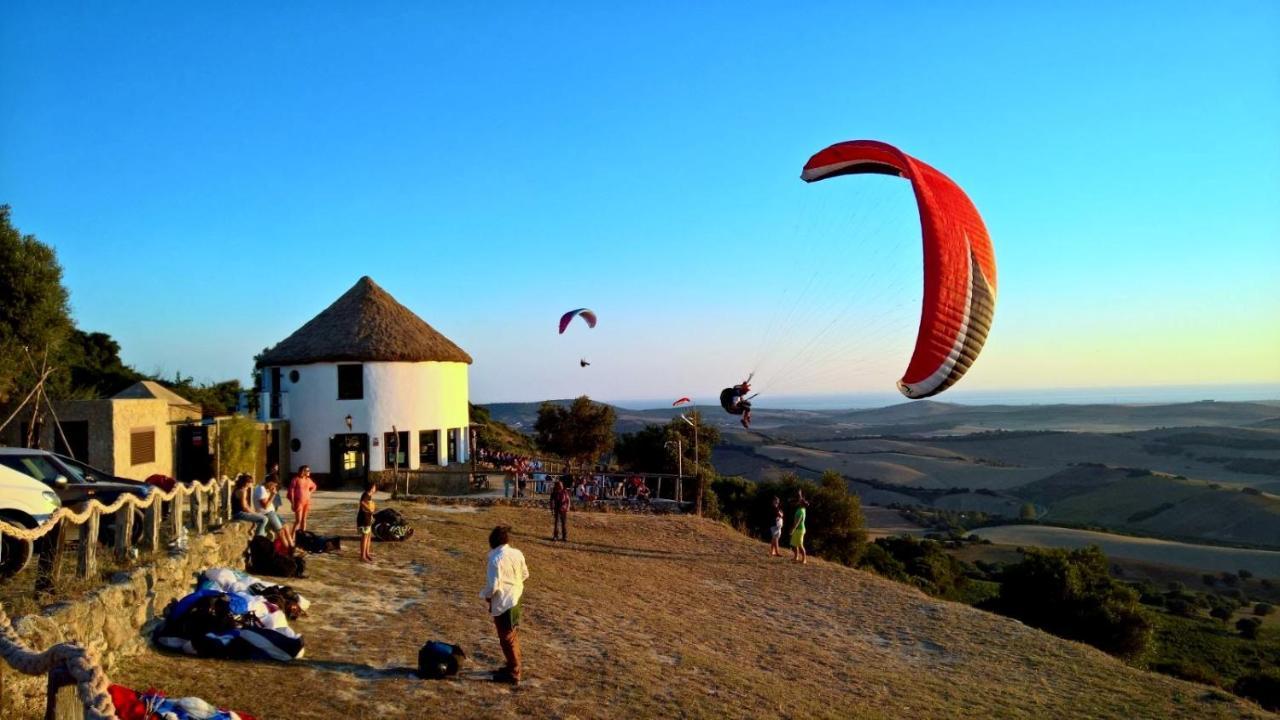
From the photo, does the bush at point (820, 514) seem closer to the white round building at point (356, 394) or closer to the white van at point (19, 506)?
the white round building at point (356, 394)

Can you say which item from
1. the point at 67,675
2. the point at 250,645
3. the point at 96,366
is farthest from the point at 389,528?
the point at 96,366

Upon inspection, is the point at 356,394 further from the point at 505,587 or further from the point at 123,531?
the point at 505,587

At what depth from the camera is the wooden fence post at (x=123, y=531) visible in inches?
340

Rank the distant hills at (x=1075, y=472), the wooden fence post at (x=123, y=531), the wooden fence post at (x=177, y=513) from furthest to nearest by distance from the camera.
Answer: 1. the distant hills at (x=1075, y=472)
2. the wooden fence post at (x=177, y=513)
3. the wooden fence post at (x=123, y=531)

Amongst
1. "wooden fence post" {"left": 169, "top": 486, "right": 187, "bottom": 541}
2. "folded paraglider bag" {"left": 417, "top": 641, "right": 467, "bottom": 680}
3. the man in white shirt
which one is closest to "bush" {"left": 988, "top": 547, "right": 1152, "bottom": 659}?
the man in white shirt

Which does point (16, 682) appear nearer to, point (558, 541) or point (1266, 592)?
point (558, 541)

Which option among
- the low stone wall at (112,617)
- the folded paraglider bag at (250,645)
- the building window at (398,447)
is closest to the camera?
the low stone wall at (112,617)

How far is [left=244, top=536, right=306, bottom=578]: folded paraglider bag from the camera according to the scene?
11187mm

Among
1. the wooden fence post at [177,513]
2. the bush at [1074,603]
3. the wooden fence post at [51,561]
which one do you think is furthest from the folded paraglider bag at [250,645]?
the bush at [1074,603]

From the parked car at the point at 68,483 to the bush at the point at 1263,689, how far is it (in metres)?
24.5

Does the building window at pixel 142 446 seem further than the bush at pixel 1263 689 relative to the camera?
Yes

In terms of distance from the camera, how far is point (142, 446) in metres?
21.8

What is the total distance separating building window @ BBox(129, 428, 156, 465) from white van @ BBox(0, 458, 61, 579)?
43.1ft

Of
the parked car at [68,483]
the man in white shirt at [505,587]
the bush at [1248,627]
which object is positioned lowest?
Answer: the bush at [1248,627]
